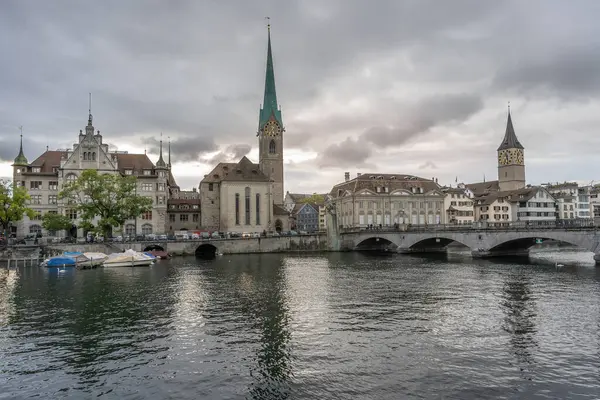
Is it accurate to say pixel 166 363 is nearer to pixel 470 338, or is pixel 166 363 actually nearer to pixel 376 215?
pixel 470 338

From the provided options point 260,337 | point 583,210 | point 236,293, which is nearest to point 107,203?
point 236,293

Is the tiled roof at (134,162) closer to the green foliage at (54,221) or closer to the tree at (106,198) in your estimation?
the tree at (106,198)

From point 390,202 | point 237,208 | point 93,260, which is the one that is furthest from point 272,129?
point 93,260

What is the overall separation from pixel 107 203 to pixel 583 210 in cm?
13315

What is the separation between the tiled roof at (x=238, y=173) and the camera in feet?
334

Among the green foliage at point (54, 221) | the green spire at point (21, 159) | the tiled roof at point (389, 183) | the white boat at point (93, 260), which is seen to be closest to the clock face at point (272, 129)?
the tiled roof at point (389, 183)

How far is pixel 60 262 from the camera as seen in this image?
192 feet

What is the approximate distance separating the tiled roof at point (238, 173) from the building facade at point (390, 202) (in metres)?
17.9

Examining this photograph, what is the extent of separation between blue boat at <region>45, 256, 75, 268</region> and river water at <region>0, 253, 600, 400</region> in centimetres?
1727

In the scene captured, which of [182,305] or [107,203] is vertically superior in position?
[107,203]

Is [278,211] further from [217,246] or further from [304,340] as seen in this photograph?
[304,340]

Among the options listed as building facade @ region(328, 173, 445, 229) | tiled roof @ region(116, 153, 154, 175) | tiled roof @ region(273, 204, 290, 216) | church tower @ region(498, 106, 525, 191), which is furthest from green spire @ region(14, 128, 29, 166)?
church tower @ region(498, 106, 525, 191)

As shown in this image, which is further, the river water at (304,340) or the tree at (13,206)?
the tree at (13,206)

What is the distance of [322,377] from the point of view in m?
17.6
